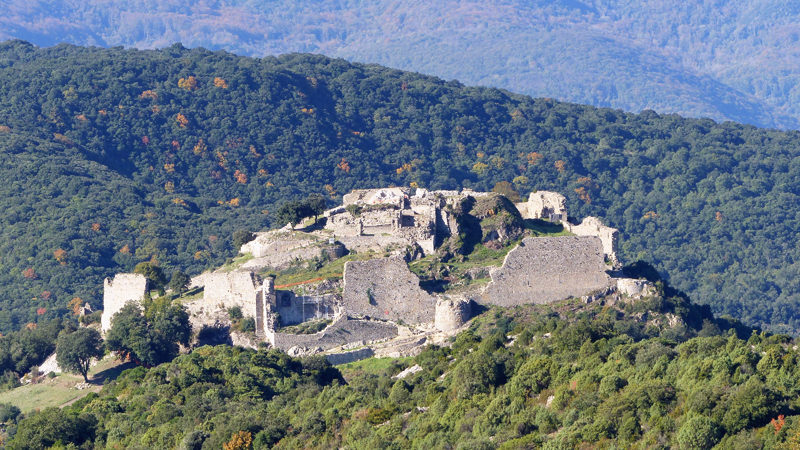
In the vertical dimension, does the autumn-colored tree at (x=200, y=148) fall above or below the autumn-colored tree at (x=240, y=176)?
above

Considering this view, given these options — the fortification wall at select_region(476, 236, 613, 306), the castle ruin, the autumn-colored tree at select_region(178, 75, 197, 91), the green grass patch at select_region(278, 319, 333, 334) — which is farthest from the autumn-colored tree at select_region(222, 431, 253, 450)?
the autumn-colored tree at select_region(178, 75, 197, 91)

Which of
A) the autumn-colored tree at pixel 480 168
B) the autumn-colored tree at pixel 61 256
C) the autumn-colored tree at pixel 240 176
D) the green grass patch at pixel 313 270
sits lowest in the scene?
the autumn-colored tree at pixel 61 256

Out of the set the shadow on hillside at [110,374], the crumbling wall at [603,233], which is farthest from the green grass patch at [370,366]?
the crumbling wall at [603,233]

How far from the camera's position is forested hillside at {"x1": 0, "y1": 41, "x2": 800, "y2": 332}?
10850 cm

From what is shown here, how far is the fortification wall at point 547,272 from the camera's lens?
6931cm

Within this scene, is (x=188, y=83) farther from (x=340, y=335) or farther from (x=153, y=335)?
(x=340, y=335)

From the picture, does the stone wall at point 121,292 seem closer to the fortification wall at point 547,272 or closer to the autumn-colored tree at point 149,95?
the fortification wall at point 547,272

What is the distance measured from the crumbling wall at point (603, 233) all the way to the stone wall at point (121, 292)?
774 inches

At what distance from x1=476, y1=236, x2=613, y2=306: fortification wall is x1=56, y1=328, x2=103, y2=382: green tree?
53.0 feet

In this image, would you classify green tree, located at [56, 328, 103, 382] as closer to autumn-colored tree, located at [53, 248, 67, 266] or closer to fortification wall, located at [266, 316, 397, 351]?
fortification wall, located at [266, 316, 397, 351]

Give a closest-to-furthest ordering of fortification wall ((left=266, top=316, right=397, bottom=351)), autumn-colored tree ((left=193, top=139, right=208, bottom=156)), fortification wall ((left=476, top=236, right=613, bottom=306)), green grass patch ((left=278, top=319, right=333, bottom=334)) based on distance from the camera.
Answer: fortification wall ((left=266, top=316, right=397, bottom=351))
green grass patch ((left=278, top=319, right=333, bottom=334))
fortification wall ((left=476, top=236, right=613, bottom=306))
autumn-colored tree ((left=193, top=139, right=208, bottom=156))

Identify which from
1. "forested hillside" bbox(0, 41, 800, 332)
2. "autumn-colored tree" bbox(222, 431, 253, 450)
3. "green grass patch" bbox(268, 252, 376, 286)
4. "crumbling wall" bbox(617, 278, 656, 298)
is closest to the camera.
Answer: "autumn-colored tree" bbox(222, 431, 253, 450)

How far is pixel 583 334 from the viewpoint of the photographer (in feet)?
186

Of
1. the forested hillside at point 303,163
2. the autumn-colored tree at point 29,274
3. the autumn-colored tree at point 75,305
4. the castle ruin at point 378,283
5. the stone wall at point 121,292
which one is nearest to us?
the castle ruin at point 378,283
